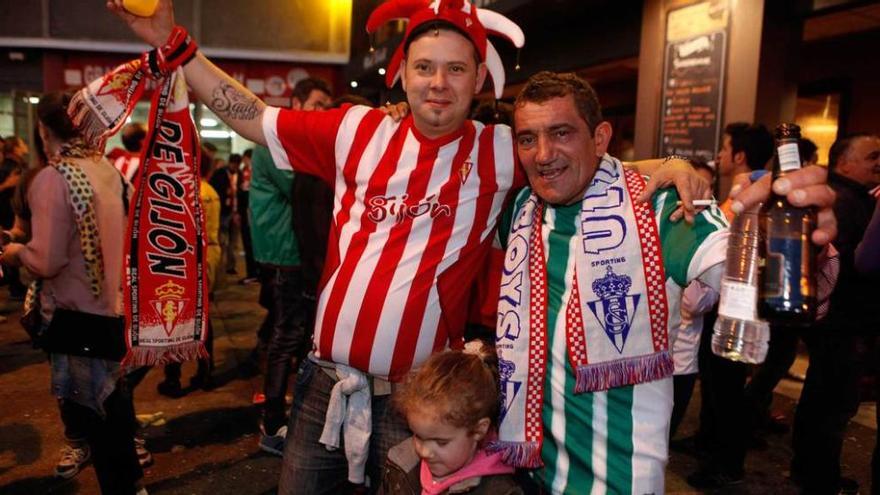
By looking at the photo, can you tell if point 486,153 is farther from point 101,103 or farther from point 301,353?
point 301,353

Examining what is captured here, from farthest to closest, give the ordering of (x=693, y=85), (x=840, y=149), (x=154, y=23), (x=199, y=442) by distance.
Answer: (x=693, y=85)
(x=199, y=442)
(x=840, y=149)
(x=154, y=23)

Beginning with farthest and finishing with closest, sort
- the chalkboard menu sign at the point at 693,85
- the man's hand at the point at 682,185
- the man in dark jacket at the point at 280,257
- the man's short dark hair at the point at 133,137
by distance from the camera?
1. the chalkboard menu sign at the point at 693,85
2. the man's short dark hair at the point at 133,137
3. the man in dark jacket at the point at 280,257
4. the man's hand at the point at 682,185

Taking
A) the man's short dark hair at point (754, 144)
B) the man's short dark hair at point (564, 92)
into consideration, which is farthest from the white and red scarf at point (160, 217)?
the man's short dark hair at point (754, 144)

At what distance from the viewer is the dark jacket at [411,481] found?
6.41 ft

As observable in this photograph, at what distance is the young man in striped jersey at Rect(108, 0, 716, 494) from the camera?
2.09 meters

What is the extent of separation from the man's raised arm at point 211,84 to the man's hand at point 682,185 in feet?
4.37

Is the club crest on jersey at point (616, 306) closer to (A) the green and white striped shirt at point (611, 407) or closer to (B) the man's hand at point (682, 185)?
(A) the green and white striped shirt at point (611, 407)

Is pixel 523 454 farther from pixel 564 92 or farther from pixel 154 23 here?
pixel 154 23

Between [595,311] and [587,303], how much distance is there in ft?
0.10

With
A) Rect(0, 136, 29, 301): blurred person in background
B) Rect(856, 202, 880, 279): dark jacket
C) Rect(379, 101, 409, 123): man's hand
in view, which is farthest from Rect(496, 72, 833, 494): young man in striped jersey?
Rect(0, 136, 29, 301): blurred person in background

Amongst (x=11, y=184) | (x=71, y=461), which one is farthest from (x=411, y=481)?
(x=11, y=184)

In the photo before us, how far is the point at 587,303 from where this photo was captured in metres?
1.76

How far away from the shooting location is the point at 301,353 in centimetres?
481

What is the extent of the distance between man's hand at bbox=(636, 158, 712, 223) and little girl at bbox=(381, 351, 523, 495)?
73 centimetres
